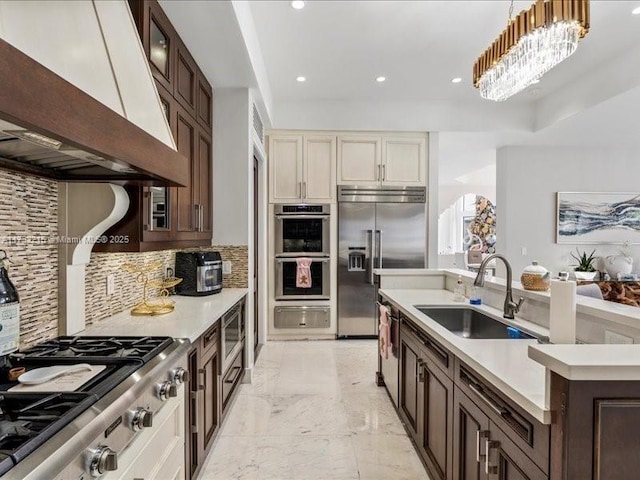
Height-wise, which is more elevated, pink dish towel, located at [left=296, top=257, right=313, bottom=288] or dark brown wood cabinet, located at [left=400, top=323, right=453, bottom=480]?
pink dish towel, located at [left=296, top=257, right=313, bottom=288]

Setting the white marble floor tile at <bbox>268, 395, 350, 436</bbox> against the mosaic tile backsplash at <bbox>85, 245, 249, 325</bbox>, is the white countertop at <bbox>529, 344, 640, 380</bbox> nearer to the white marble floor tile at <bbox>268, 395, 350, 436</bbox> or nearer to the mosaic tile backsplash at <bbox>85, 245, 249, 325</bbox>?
the white marble floor tile at <bbox>268, 395, 350, 436</bbox>

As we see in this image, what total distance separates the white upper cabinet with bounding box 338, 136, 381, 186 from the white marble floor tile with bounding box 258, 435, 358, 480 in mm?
3172

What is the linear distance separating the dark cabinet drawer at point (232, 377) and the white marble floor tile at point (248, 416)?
130 mm

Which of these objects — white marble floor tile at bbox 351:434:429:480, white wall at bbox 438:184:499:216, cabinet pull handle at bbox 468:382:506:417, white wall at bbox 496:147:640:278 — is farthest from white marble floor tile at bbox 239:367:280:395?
white wall at bbox 438:184:499:216

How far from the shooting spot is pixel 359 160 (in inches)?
193

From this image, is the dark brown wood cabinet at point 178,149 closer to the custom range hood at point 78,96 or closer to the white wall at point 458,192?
the custom range hood at point 78,96

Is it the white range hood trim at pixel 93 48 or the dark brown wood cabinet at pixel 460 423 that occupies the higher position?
the white range hood trim at pixel 93 48

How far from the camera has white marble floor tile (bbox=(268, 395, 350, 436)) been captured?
262cm

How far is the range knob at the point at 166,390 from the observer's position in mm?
1426

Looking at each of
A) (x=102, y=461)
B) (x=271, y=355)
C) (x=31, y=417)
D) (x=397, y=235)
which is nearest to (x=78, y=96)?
(x=31, y=417)

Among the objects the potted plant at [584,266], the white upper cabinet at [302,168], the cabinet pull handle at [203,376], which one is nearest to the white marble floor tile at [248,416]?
the cabinet pull handle at [203,376]

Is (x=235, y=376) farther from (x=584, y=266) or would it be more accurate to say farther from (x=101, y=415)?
(x=584, y=266)

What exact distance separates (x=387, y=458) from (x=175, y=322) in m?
1.50

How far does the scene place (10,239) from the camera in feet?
4.92
